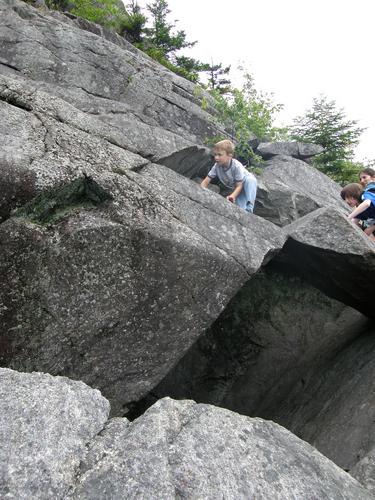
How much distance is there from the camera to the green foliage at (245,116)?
14734 millimetres

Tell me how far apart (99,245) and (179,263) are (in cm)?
127

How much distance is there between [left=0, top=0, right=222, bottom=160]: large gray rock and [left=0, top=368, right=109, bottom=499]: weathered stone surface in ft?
20.6

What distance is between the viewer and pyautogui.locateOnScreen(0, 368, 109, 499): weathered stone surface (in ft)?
8.66

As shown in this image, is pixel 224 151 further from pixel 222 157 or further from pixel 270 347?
pixel 270 347

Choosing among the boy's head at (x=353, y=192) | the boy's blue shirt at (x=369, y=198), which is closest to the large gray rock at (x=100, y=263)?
the boy's blue shirt at (x=369, y=198)

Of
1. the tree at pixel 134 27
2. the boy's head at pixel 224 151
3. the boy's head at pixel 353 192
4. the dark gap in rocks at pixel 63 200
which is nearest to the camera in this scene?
the dark gap in rocks at pixel 63 200

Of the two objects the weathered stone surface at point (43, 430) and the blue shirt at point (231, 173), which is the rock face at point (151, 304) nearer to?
the weathered stone surface at point (43, 430)

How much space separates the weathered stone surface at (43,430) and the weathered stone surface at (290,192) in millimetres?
10179

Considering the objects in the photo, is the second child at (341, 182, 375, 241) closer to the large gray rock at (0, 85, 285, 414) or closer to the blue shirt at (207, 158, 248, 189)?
the blue shirt at (207, 158, 248, 189)

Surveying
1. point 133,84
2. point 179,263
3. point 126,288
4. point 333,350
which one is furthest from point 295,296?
point 133,84

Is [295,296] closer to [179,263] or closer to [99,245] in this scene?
[179,263]

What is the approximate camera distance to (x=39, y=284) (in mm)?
5113

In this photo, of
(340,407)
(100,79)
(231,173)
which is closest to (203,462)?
(340,407)

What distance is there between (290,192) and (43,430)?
11.4m
